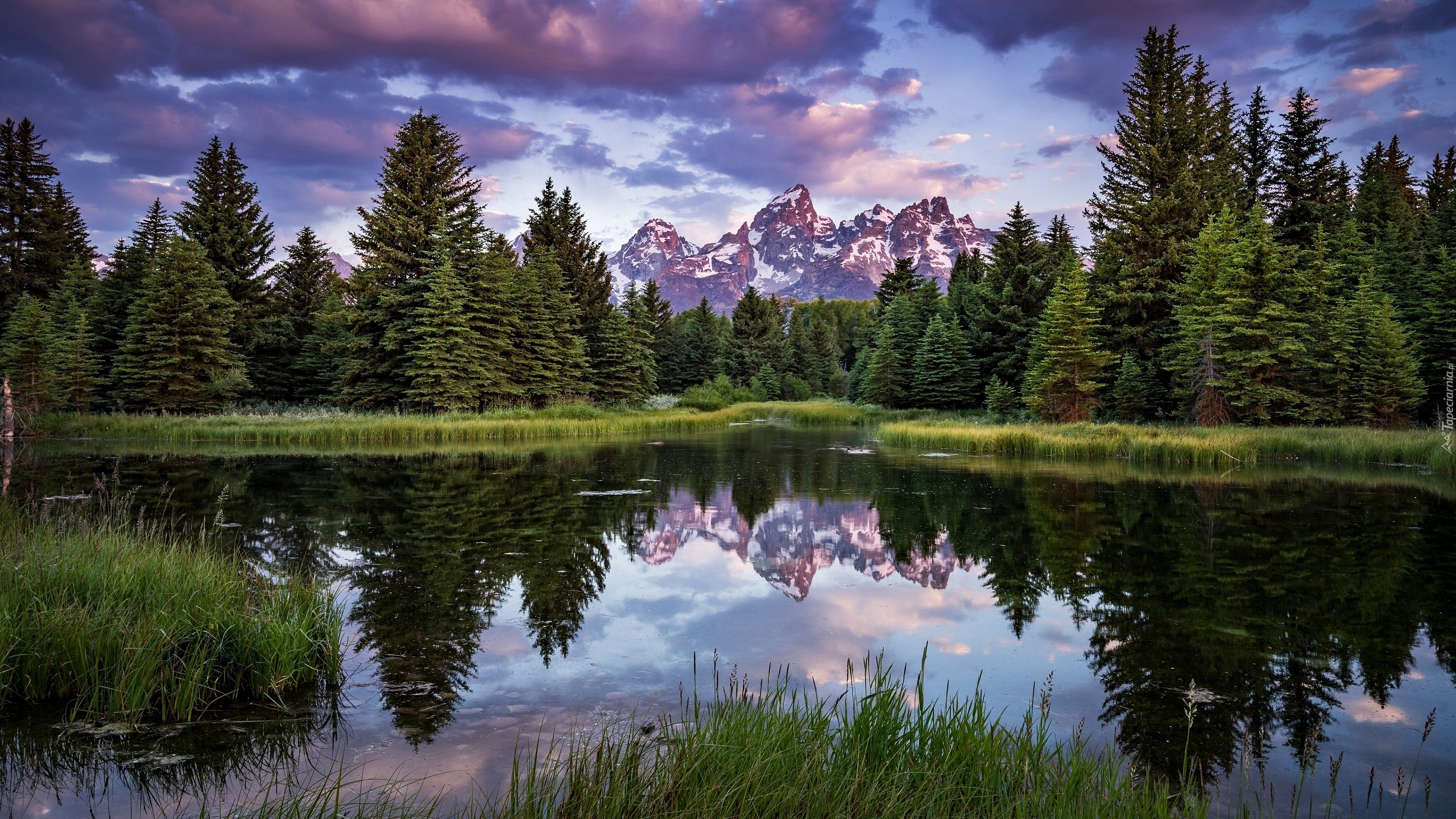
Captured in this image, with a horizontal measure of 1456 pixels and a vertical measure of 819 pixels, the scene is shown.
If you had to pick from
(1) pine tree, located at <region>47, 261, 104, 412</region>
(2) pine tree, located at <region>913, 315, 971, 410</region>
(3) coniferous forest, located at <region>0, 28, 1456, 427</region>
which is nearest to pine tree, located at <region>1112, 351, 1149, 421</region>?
(3) coniferous forest, located at <region>0, 28, 1456, 427</region>

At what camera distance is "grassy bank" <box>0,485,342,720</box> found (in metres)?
4.29

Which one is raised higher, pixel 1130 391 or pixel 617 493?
pixel 1130 391

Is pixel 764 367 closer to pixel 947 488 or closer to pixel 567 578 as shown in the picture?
pixel 947 488

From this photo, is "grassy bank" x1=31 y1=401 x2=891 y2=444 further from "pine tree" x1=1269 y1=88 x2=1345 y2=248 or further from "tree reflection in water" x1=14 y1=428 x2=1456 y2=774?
"pine tree" x1=1269 y1=88 x2=1345 y2=248

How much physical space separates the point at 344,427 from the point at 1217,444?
2689cm

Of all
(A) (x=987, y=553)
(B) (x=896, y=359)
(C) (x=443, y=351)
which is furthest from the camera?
(B) (x=896, y=359)

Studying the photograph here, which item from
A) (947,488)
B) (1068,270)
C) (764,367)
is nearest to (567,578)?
(947,488)

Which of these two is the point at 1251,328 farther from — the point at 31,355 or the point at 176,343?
the point at 31,355

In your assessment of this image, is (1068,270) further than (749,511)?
Yes

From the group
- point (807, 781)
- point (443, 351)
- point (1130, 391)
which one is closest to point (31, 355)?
point (443, 351)

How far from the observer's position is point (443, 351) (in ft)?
99.9

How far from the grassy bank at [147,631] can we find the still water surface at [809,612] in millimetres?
221

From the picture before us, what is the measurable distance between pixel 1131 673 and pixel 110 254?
1876 inches

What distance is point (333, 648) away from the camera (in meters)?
5.13
